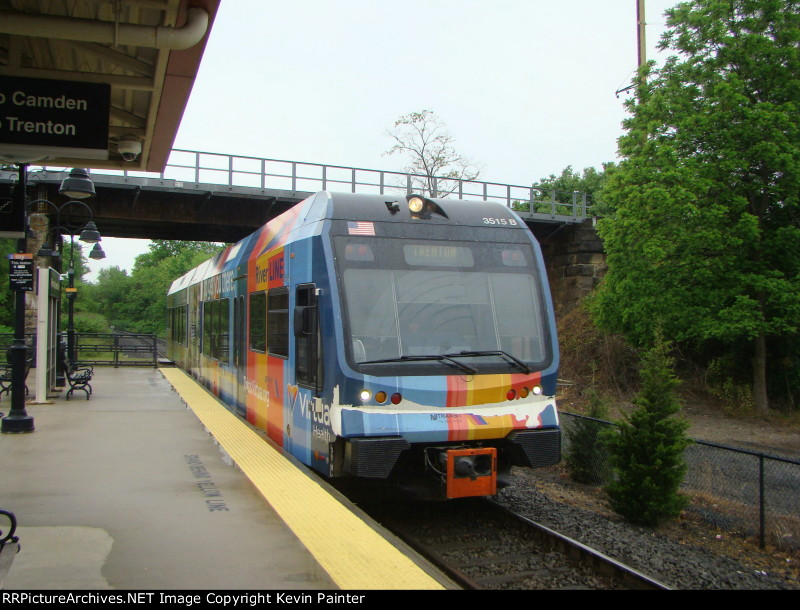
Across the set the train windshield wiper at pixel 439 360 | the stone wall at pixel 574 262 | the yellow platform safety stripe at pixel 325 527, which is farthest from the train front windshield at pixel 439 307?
the stone wall at pixel 574 262

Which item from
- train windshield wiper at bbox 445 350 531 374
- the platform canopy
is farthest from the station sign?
train windshield wiper at bbox 445 350 531 374

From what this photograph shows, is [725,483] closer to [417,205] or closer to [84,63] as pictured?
[417,205]

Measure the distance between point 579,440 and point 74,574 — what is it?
8.34 meters

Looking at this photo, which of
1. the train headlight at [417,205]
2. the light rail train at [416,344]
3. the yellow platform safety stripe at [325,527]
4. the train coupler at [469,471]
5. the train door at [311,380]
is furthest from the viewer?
the train headlight at [417,205]

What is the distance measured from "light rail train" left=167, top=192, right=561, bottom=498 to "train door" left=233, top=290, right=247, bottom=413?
2.71 meters

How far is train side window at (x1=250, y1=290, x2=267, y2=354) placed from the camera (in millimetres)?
9992

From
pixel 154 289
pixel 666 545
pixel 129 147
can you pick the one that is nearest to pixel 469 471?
pixel 666 545

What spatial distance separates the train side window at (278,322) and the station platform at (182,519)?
1.20m

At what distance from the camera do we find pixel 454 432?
7.23 metres

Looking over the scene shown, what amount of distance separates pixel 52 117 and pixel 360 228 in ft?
10.6

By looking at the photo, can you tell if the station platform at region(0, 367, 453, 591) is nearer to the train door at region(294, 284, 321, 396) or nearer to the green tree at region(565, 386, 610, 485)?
the train door at region(294, 284, 321, 396)

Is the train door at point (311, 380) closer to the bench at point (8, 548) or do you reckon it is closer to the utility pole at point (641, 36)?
the bench at point (8, 548)

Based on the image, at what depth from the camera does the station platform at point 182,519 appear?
4695mm

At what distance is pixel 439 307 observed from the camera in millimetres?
7676
